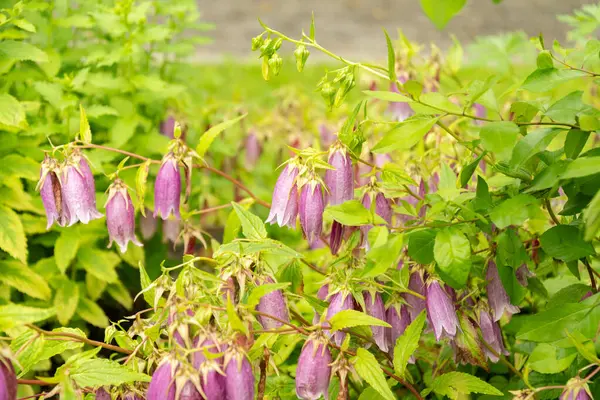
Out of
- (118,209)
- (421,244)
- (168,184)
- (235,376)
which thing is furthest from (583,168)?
(118,209)

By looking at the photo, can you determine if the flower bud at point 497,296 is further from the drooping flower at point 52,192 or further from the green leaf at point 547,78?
the drooping flower at point 52,192

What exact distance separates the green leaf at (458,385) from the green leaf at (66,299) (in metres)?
1.64

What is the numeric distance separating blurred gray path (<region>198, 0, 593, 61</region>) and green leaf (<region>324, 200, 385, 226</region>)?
817cm

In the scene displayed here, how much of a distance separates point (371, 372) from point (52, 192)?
1007mm

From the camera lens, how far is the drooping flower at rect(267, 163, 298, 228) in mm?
2037

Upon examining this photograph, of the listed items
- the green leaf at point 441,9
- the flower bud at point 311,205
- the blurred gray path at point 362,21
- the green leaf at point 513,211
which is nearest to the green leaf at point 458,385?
the green leaf at point 513,211

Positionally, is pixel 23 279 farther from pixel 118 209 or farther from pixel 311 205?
pixel 311 205

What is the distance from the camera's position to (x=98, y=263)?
3.38 metres

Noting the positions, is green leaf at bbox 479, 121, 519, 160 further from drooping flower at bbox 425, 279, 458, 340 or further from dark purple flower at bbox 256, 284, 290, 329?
dark purple flower at bbox 256, 284, 290, 329

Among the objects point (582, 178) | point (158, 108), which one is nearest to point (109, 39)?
point (158, 108)

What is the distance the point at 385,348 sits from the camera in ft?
6.82

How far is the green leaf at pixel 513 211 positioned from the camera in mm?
1841

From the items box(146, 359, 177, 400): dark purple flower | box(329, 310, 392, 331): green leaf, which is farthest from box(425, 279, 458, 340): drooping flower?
box(146, 359, 177, 400): dark purple flower

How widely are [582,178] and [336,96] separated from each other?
65 cm
